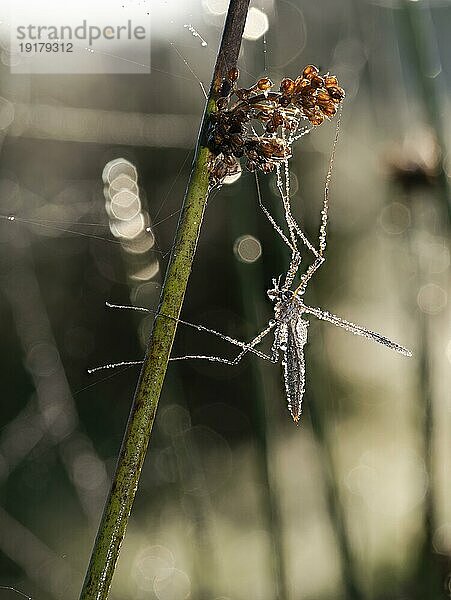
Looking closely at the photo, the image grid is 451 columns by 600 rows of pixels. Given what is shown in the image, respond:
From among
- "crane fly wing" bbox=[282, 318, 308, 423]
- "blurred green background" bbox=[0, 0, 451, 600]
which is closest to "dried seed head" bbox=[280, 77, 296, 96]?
"crane fly wing" bbox=[282, 318, 308, 423]

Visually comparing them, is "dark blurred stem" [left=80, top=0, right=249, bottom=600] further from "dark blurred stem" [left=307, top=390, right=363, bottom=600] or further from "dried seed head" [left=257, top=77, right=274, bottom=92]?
"dark blurred stem" [left=307, top=390, right=363, bottom=600]

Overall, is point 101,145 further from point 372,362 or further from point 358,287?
point 372,362

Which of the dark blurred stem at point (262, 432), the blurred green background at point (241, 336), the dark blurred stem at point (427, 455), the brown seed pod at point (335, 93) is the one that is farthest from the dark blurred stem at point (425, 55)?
the brown seed pod at point (335, 93)

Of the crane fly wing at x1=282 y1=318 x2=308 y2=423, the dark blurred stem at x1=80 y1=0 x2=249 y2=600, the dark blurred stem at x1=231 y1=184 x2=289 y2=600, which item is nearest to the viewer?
the dark blurred stem at x1=80 y1=0 x2=249 y2=600

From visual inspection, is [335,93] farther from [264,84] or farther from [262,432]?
[262,432]

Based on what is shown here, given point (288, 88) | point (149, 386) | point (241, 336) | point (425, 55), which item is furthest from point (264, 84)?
point (241, 336)

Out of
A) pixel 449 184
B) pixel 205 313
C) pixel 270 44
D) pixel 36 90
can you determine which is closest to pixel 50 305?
pixel 205 313
